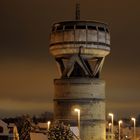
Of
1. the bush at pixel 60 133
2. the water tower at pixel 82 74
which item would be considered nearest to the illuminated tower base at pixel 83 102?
the water tower at pixel 82 74

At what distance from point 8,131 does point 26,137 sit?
31.9 feet

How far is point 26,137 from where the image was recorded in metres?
130

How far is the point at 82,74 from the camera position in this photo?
12625 cm

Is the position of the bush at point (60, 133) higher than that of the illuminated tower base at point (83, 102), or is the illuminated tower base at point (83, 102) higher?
the illuminated tower base at point (83, 102)

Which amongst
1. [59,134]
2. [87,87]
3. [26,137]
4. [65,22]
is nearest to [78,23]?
[65,22]

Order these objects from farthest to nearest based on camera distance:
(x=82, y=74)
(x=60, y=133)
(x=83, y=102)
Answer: (x=82, y=74) → (x=83, y=102) → (x=60, y=133)

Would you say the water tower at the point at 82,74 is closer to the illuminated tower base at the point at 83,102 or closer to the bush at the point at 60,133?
the illuminated tower base at the point at 83,102

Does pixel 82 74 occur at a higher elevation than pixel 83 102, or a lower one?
higher

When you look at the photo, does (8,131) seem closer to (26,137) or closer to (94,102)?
(26,137)

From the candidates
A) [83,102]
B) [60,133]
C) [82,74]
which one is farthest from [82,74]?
[60,133]

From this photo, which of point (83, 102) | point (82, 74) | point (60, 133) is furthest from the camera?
point (82, 74)

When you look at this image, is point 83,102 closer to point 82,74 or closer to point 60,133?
point 82,74

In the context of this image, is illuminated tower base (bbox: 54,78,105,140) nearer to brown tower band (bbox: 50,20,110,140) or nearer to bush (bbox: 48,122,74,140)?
brown tower band (bbox: 50,20,110,140)

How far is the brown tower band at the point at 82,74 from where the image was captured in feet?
398
